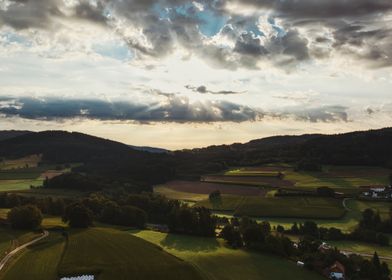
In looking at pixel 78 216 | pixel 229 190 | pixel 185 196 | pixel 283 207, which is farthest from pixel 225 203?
pixel 78 216

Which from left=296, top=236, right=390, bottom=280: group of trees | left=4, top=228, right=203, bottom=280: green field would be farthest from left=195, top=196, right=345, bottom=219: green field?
left=4, top=228, right=203, bottom=280: green field

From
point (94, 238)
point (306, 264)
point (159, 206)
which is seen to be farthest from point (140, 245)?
point (159, 206)

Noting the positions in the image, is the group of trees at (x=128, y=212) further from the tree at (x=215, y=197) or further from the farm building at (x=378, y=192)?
the farm building at (x=378, y=192)

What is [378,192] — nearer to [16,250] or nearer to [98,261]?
[98,261]

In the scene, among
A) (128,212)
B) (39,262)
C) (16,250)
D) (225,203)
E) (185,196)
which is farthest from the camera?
(185,196)

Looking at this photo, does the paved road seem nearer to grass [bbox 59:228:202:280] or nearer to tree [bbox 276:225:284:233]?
grass [bbox 59:228:202:280]
